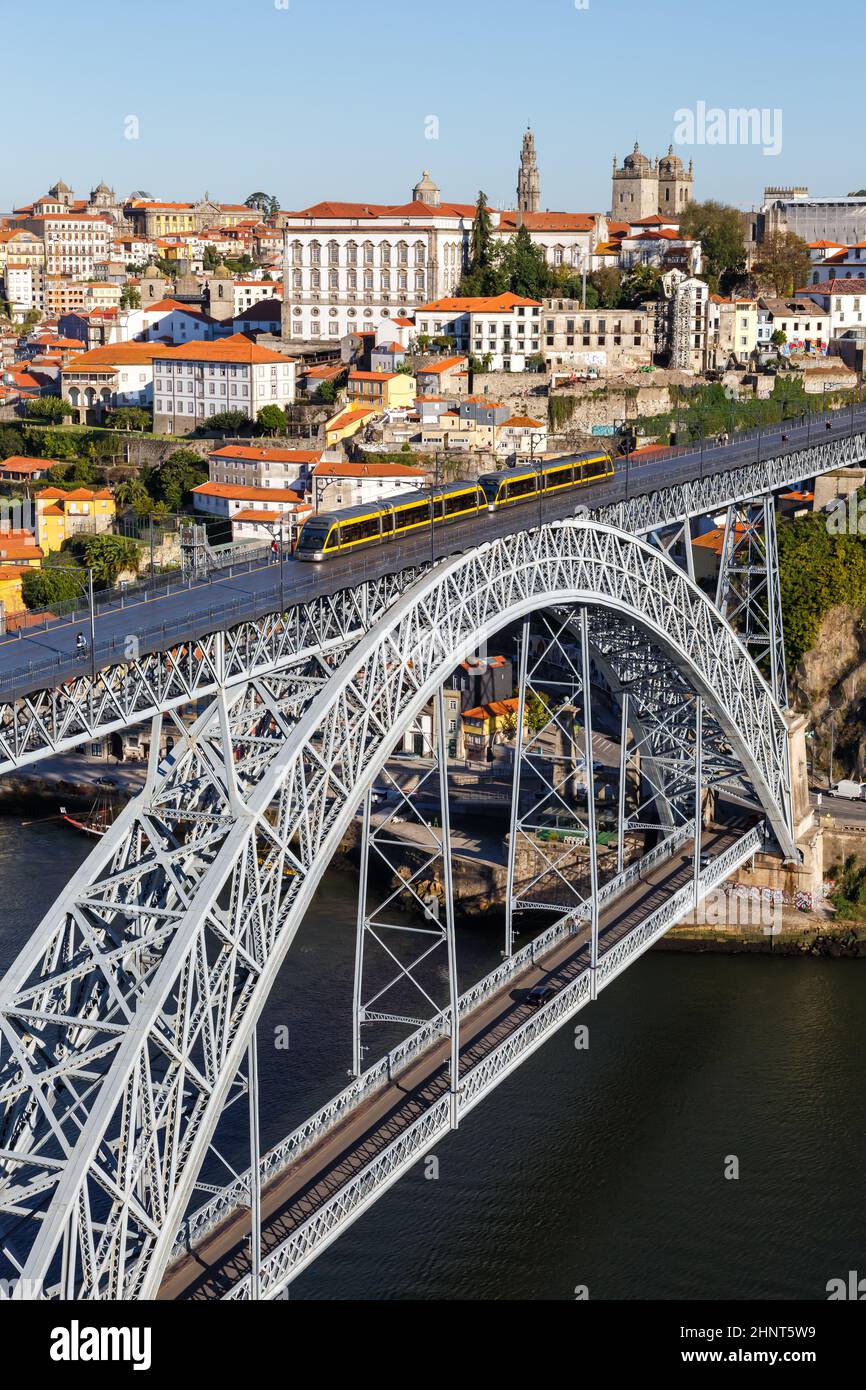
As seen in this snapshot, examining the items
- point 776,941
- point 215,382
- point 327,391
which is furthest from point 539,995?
point 215,382

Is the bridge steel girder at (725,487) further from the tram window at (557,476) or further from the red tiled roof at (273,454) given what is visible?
the red tiled roof at (273,454)

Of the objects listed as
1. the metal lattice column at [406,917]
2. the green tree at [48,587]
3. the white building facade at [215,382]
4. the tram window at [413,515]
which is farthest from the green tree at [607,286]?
the tram window at [413,515]

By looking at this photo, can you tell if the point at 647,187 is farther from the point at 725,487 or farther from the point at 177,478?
the point at 725,487

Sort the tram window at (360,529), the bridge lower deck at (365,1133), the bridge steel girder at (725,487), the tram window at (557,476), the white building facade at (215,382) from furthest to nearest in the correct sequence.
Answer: the white building facade at (215,382) → the bridge steel girder at (725,487) → the tram window at (557,476) → the tram window at (360,529) → the bridge lower deck at (365,1133)

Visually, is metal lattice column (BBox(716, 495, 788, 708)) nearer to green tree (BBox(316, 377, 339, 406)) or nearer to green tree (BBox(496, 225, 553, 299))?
green tree (BBox(316, 377, 339, 406))

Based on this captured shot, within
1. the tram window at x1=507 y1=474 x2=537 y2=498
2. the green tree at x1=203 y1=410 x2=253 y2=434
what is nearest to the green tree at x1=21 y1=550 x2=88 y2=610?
the green tree at x1=203 y1=410 x2=253 y2=434

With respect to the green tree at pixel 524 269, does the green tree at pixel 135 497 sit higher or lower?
lower
